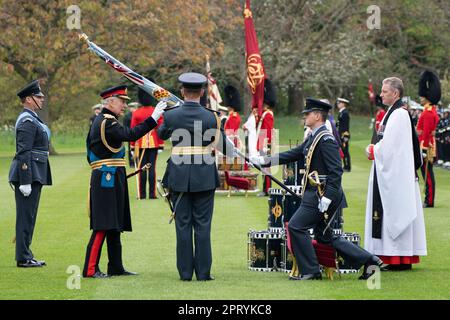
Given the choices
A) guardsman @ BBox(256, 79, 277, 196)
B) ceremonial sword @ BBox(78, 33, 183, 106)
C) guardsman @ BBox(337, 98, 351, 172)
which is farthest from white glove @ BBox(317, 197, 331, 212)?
guardsman @ BBox(337, 98, 351, 172)

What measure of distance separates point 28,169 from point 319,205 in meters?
3.36

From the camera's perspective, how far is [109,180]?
36.7 ft

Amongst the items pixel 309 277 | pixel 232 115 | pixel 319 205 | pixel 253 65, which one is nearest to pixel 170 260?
pixel 309 277

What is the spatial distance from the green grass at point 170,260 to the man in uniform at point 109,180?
0.34m

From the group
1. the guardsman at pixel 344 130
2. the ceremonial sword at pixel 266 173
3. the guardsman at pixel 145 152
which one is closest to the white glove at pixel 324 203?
the ceremonial sword at pixel 266 173

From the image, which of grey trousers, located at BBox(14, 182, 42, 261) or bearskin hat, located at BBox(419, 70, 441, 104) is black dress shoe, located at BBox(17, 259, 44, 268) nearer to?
grey trousers, located at BBox(14, 182, 42, 261)

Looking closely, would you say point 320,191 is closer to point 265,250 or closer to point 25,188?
point 265,250

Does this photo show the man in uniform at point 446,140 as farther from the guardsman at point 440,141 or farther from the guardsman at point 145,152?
the guardsman at point 145,152

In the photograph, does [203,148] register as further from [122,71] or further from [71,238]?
[71,238]

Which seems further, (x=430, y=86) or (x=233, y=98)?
(x=233, y=98)

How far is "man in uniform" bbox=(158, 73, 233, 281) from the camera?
1084cm

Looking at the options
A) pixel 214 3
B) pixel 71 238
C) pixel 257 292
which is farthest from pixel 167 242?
pixel 214 3

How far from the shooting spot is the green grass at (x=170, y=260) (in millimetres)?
10117

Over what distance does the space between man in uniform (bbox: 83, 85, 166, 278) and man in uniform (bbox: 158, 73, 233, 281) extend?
279mm
